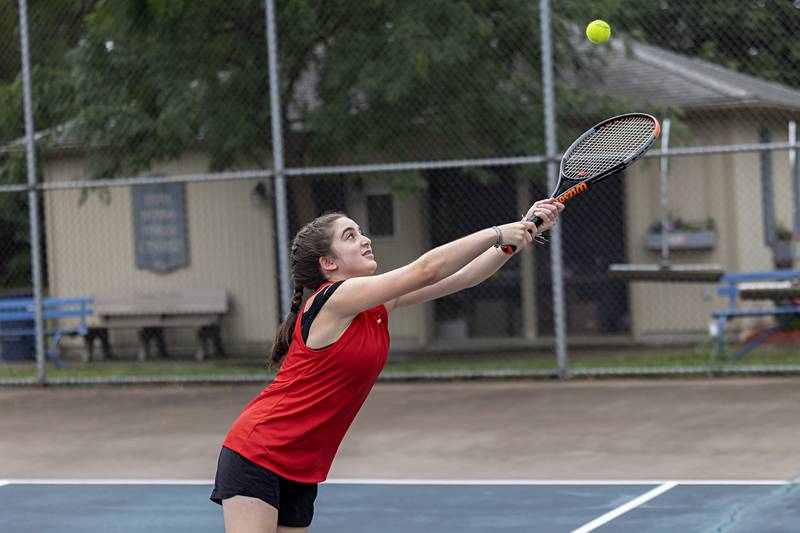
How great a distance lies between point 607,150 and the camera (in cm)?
461

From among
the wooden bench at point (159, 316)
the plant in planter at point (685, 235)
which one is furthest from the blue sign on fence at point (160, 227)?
the plant in planter at point (685, 235)

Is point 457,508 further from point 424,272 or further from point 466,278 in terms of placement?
point 424,272

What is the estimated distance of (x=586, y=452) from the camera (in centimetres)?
806

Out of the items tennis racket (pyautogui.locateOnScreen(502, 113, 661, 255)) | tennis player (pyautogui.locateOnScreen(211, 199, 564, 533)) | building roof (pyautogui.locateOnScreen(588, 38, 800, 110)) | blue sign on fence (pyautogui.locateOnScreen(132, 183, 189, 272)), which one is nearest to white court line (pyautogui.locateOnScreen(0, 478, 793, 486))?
tennis racket (pyautogui.locateOnScreen(502, 113, 661, 255))

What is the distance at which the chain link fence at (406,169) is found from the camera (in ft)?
41.4

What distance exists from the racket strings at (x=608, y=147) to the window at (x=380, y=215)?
38.2ft

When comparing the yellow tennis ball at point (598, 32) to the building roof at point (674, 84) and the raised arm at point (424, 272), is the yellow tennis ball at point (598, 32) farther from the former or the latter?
the building roof at point (674, 84)

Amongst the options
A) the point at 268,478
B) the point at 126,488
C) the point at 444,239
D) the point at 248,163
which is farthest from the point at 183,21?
the point at 268,478

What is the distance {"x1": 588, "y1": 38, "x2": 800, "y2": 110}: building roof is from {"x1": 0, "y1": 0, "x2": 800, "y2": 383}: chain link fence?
2.0 inches

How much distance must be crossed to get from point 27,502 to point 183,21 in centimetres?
688

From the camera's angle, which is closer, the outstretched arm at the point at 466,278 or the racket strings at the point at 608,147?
the outstretched arm at the point at 466,278

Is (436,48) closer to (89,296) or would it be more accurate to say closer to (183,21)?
(183,21)

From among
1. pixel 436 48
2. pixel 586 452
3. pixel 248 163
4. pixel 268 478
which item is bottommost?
pixel 586 452

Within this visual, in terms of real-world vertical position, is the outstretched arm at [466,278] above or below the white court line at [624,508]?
above
